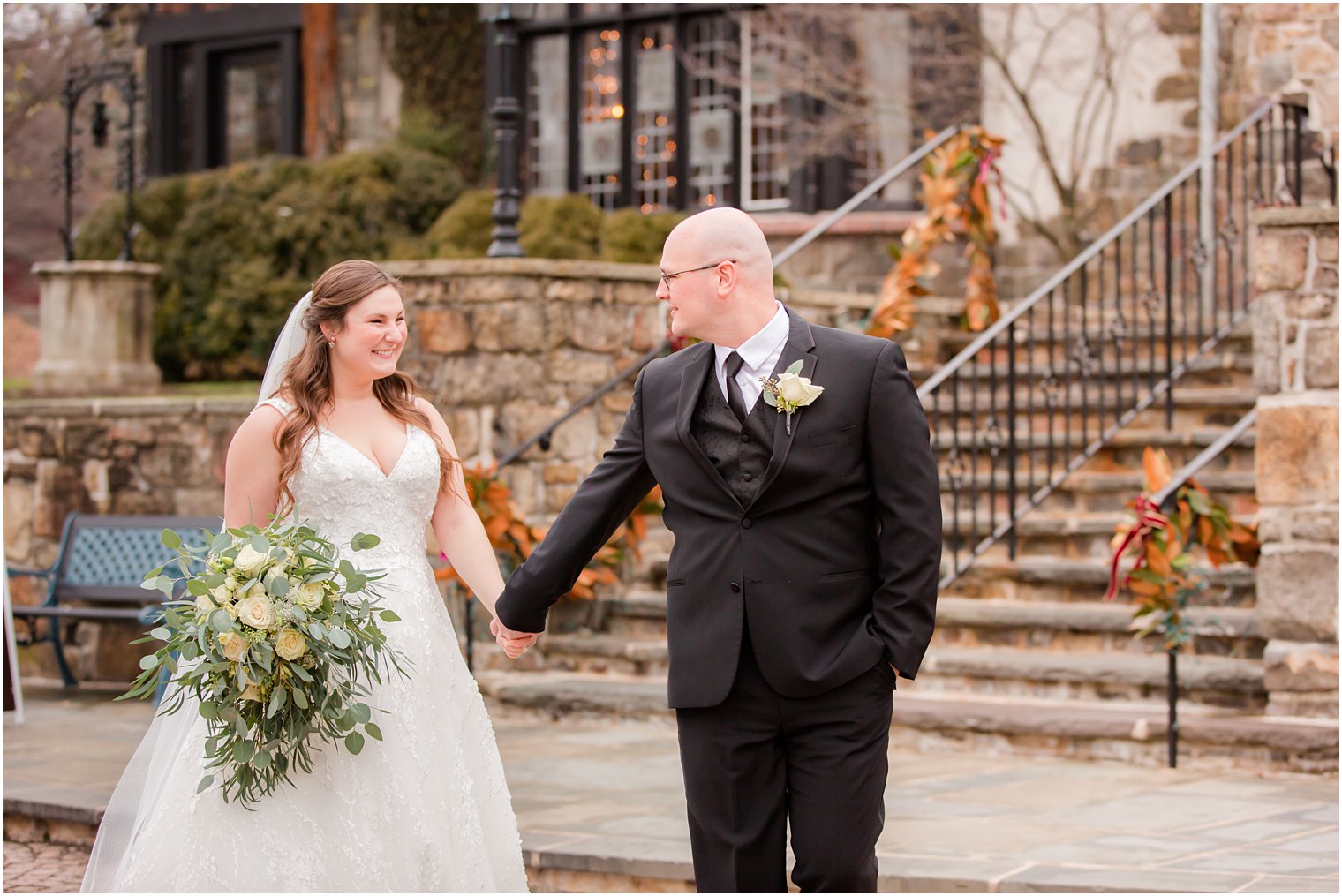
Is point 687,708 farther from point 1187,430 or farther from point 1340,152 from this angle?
point 1340,152

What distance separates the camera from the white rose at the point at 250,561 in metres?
3.91

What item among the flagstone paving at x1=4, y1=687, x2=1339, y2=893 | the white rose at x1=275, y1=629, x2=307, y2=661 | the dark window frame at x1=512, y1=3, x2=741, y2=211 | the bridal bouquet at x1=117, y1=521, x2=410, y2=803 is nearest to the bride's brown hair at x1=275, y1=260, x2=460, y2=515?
the bridal bouquet at x1=117, y1=521, x2=410, y2=803

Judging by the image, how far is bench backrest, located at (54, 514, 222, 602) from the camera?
9.88m

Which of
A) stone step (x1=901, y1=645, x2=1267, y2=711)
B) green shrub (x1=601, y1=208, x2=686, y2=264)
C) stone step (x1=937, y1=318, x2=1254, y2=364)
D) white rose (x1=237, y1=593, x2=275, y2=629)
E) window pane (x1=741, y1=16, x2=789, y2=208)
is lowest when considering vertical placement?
stone step (x1=901, y1=645, x2=1267, y2=711)

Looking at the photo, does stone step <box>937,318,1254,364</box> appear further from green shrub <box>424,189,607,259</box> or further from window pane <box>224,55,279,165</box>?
window pane <box>224,55,279,165</box>

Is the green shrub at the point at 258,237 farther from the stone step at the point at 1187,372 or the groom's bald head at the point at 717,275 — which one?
the groom's bald head at the point at 717,275

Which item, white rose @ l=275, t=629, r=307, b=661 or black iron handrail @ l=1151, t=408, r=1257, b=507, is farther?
black iron handrail @ l=1151, t=408, r=1257, b=507

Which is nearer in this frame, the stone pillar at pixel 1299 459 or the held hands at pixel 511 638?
the held hands at pixel 511 638

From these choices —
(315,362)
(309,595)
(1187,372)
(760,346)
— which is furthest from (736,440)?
(1187,372)

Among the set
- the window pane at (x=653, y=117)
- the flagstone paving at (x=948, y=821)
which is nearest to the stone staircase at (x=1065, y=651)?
the flagstone paving at (x=948, y=821)

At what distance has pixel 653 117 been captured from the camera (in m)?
14.7

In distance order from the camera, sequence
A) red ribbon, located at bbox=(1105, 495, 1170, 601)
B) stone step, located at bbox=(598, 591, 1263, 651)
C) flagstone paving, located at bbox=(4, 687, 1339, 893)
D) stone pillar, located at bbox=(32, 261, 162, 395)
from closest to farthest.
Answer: flagstone paving, located at bbox=(4, 687, 1339, 893) → red ribbon, located at bbox=(1105, 495, 1170, 601) → stone step, located at bbox=(598, 591, 1263, 651) → stone pillar, located at bbox=(32, 261, 162, 395)

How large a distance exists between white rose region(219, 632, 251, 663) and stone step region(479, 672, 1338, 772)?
3.98 m

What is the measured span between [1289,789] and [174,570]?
593 cm
